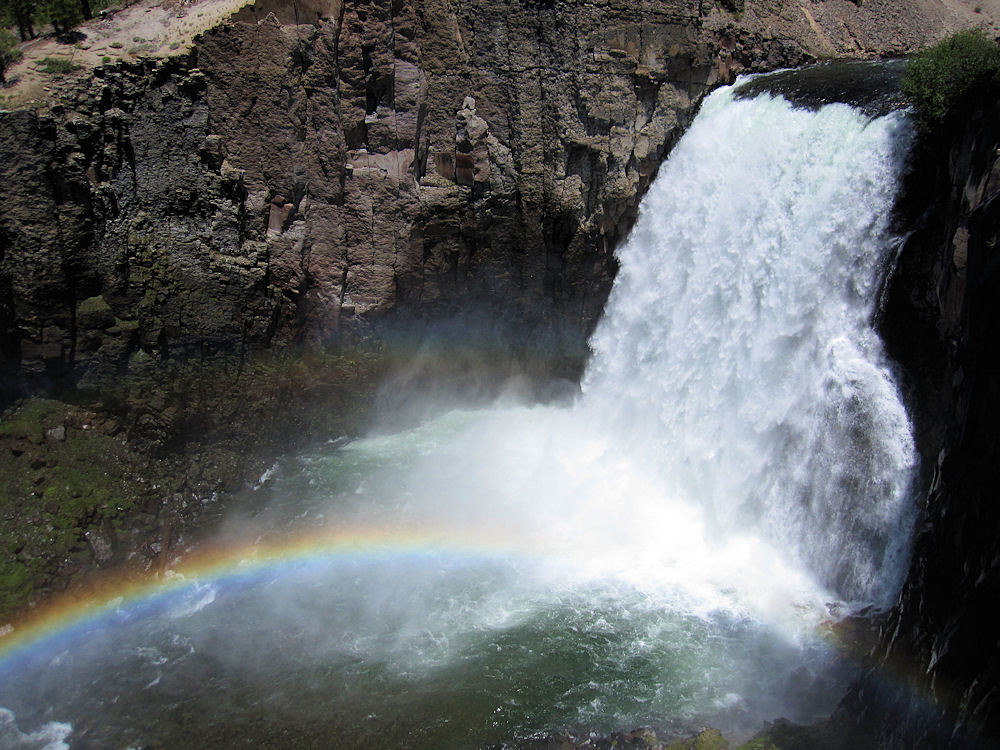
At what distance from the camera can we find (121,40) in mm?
16750

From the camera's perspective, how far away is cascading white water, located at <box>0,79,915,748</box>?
1218 cm

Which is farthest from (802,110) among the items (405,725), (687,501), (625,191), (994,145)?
(405,725)

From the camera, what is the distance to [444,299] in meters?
21.4

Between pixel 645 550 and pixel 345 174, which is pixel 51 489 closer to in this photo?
pixel 345 174

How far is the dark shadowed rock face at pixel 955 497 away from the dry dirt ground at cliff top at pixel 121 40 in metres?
16.0

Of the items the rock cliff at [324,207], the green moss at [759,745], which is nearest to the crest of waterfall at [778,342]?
the rock cliff at [324,207]

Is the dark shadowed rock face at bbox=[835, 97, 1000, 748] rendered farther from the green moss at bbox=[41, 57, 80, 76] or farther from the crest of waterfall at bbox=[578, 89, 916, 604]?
the green moss at bbox=[41, 57, 80, 76]

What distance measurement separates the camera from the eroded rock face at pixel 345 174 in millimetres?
15852

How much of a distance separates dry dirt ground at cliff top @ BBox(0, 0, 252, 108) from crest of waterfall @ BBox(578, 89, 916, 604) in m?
12.8

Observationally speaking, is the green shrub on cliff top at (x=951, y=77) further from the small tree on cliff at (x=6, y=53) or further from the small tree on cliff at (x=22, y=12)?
the small tree on cliff at (x=22, y=12)

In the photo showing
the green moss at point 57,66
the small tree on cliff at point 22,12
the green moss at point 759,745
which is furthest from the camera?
the small tree on cliff at point 22,12

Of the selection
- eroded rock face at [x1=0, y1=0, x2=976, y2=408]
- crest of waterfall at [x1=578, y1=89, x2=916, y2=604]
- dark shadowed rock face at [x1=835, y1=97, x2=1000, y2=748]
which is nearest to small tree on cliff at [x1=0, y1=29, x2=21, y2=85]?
eroded rock face at [x1=0, y1=0, x2=976, y2=408]

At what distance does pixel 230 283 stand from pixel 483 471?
27.0ft

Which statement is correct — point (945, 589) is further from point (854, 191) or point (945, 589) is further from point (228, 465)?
point (228, 465)
